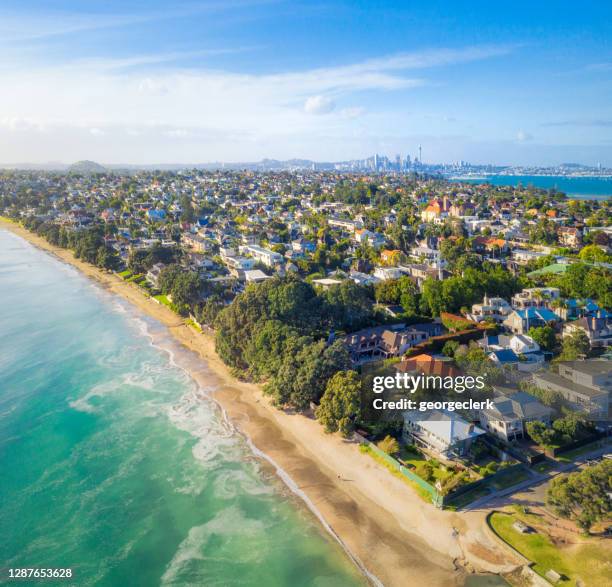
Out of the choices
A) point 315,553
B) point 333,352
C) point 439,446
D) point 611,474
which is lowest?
point 315,553

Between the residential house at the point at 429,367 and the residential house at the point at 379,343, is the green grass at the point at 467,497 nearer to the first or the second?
the residential house at the point at 429,367

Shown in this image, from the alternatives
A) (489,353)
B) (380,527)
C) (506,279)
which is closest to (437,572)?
(380,527)

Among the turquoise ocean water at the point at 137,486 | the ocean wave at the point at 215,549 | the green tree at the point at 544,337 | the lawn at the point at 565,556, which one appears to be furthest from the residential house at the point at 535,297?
the ocean wave at the point at 215,549

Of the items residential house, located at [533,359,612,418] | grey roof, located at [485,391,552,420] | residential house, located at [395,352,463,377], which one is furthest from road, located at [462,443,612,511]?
residential house, located at [395,352,463,377]

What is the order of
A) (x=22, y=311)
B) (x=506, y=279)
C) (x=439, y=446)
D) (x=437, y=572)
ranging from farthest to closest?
1. (x=22, y=311)
2. (x=506, y=279)
3. (x=439, y=446)
4. (x=437, y=572)

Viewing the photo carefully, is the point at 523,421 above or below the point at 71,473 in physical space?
above

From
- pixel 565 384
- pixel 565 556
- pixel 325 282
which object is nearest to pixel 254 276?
pixel 325 282

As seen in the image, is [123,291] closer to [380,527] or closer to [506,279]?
[506,279]
